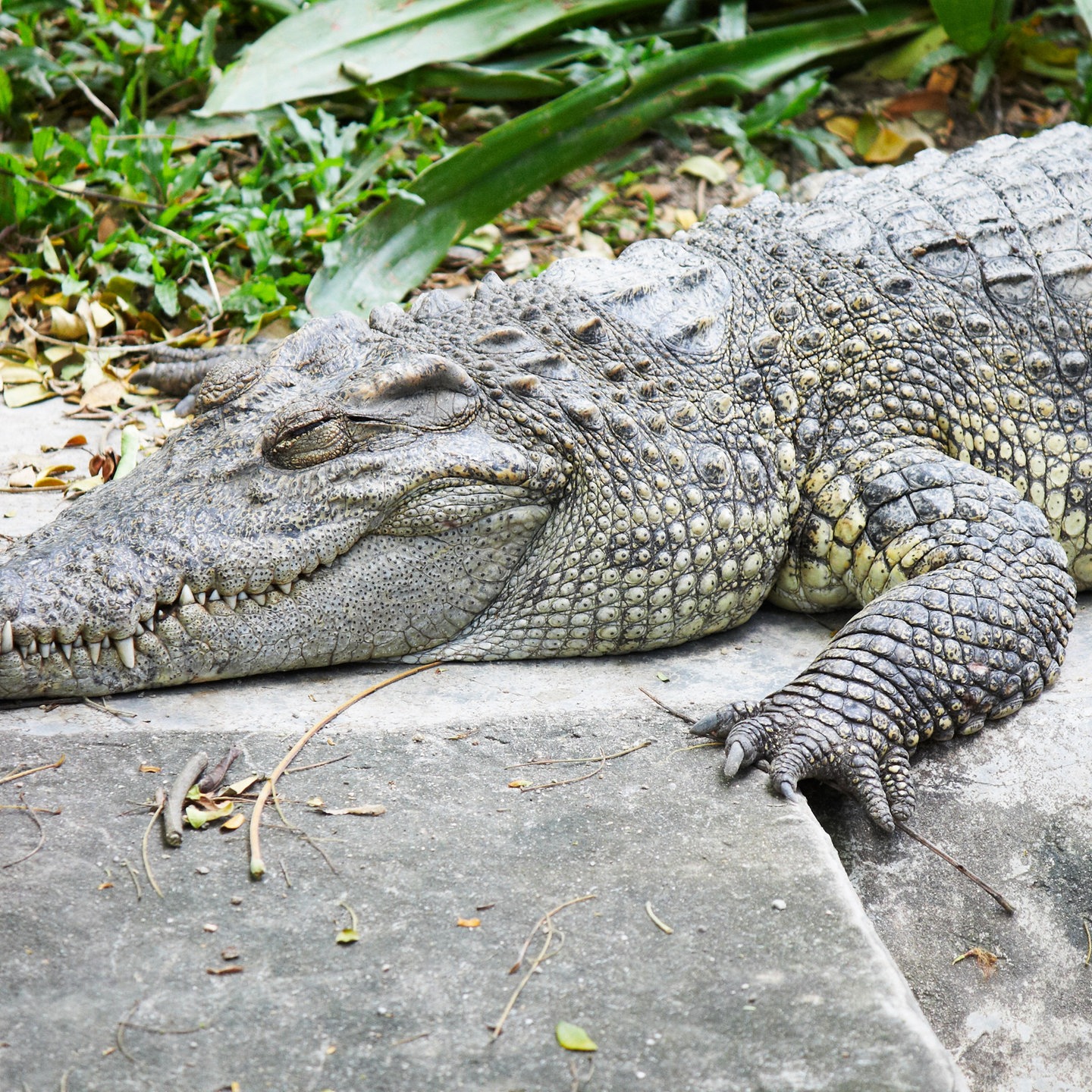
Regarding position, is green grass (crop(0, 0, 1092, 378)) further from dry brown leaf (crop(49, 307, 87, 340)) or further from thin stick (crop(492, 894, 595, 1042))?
thin stick (crop(492, 894, 595, 1042))

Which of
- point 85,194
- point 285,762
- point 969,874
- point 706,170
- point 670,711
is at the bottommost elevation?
point 969,874

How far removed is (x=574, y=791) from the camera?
2.94m

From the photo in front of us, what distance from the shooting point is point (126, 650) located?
10.3 feet

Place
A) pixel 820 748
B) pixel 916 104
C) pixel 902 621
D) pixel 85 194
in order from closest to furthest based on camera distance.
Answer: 1. pixel 820 748
2. pixel 902 621
3. pixel 85 194
4. pixel 916 104

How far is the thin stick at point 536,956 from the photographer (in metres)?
2.24

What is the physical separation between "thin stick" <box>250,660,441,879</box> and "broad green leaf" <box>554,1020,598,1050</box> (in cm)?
77

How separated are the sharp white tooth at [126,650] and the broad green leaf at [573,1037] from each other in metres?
1.59

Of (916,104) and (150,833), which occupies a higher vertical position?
(916,104)

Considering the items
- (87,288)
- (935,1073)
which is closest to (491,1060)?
(935,1073)

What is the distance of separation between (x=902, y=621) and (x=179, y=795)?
2046 mm

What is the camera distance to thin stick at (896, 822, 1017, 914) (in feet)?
9.66

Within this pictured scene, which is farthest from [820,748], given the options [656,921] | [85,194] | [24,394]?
[85,194]

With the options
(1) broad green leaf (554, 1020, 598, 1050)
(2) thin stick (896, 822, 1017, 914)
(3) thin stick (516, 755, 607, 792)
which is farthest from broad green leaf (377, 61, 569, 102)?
(1) broad green leaf (554, 1020, 598, 1050)

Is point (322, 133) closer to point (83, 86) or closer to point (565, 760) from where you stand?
point (83, 86)
